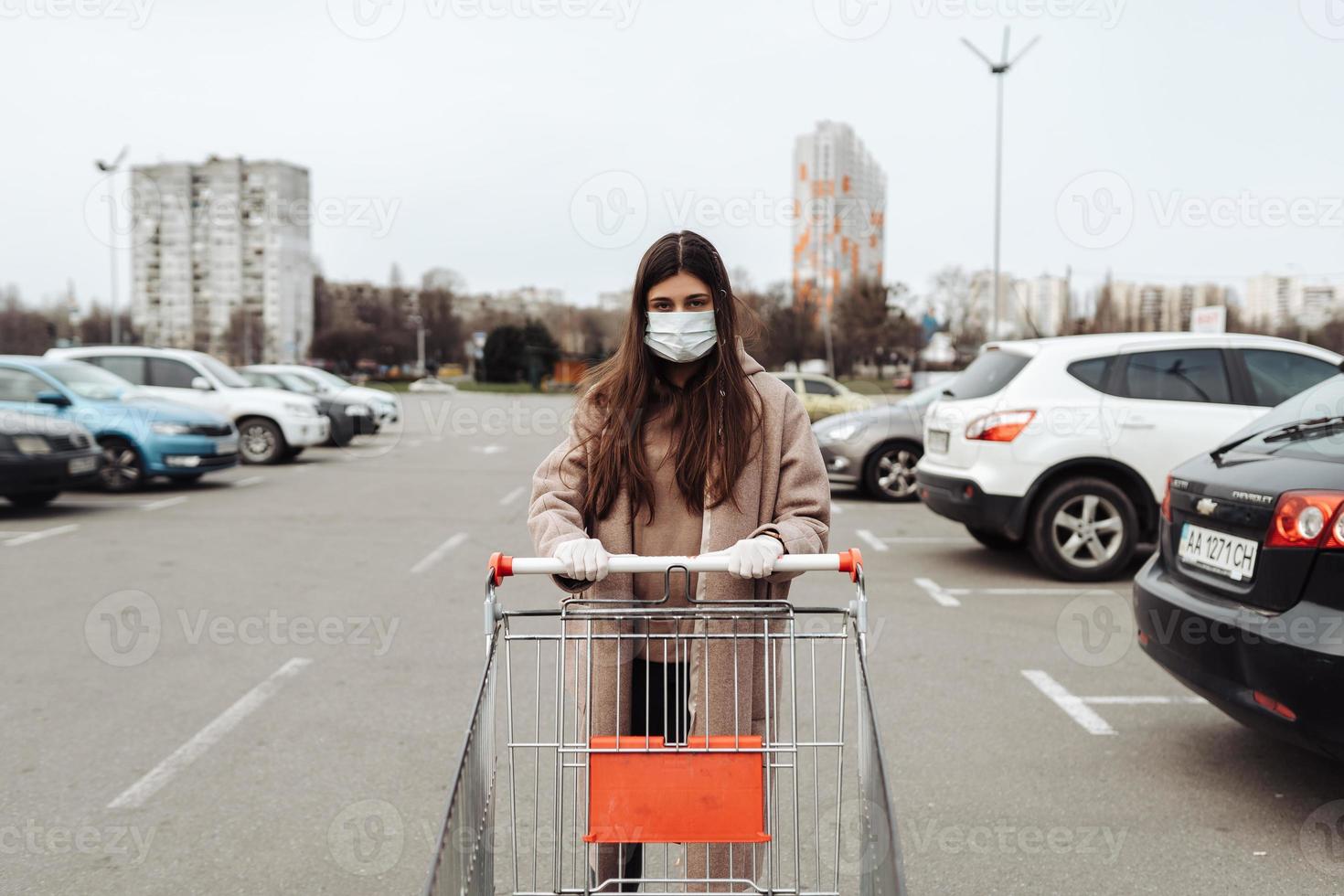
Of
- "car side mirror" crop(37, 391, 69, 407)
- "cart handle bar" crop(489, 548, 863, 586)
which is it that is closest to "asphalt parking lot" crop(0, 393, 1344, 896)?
"cart handle bar" crop(489, 548, 863, 586)

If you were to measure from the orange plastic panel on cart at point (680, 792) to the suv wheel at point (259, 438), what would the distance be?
1670cm

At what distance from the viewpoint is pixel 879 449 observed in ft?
42.0

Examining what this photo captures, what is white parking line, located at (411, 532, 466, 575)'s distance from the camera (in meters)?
8.43

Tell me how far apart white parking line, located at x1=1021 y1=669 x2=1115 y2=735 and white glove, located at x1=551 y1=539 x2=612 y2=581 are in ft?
10.9

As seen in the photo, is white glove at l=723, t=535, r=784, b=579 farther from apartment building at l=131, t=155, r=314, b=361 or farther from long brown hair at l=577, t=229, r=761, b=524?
apartment building at l=131, t=155, r=314, b=361

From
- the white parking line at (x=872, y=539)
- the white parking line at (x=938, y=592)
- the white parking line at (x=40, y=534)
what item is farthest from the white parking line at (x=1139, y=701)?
the white parking line at (x=40, y=534)

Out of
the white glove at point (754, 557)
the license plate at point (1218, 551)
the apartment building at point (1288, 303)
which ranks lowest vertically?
the license plate at point (1218, 551)

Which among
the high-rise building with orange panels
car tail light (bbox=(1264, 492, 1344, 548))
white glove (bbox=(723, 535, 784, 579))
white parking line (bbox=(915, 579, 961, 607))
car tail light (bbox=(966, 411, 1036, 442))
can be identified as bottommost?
white parking line (bbox=(915, 579, 961, 607))

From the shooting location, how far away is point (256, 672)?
5.55 m

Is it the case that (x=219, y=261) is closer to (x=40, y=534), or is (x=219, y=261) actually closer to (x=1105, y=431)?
(x=40, y=534)

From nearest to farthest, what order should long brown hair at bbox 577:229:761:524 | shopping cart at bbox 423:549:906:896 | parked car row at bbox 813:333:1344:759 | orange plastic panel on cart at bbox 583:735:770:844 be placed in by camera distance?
1. shopping cart at bbox 423:549:906:896
2. orange plastic panel on cart at bbox 583:735:770:844
3. long brown hair at bbox 577:229:761:524
4. parked car row at bbox 813:333:1344:759

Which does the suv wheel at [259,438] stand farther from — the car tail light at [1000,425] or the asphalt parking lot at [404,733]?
the car tail light at [1000,425]

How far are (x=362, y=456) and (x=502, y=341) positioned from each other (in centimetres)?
5651

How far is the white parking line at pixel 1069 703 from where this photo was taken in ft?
15.6
